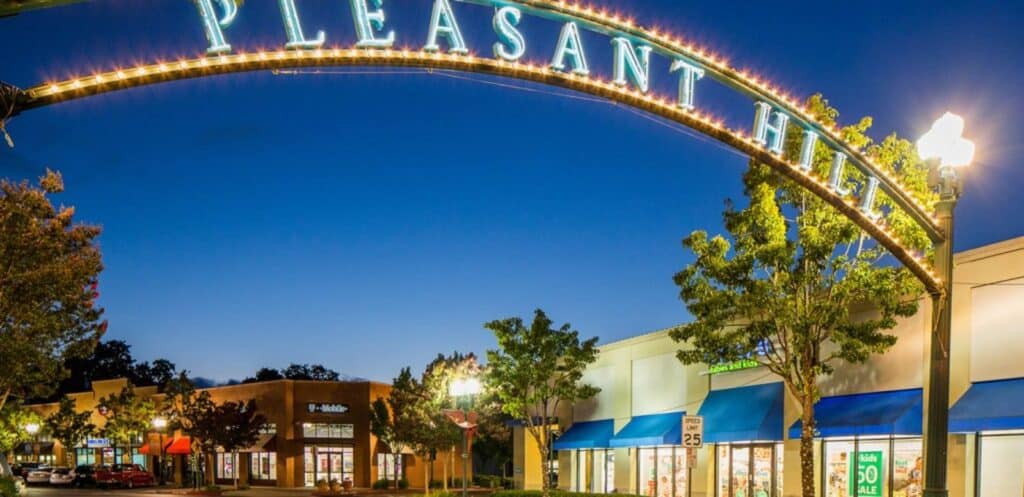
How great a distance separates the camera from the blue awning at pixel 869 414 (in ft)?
72.3

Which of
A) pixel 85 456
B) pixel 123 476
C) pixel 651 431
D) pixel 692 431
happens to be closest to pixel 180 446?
pixel 123 476

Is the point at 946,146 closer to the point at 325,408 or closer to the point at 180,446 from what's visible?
the point at 325,408

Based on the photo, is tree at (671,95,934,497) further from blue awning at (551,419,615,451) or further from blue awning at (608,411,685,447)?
blue awning at (551,419,615,451)

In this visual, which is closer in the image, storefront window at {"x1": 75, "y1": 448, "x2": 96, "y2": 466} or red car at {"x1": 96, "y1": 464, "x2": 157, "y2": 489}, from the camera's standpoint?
red car at {"x1": 96, "y1": 464, "x2": 157, "y2": 489}

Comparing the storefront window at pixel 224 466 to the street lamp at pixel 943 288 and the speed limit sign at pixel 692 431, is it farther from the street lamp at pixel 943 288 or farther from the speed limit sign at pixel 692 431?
the street lamp at pixel 943 288

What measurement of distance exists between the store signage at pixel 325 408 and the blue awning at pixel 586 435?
69.9ft

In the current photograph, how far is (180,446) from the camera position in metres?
60.7

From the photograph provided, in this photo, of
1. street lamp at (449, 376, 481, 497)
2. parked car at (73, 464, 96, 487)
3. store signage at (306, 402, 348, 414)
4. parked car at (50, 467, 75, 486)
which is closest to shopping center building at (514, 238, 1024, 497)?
street lamp at (449, 376, 481, 497)

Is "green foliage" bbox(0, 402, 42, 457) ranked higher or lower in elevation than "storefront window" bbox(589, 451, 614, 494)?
lower

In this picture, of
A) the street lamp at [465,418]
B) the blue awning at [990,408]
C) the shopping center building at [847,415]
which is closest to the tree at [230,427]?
the shopping center building at [847,415]

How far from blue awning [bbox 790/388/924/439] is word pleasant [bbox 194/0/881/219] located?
12.6m

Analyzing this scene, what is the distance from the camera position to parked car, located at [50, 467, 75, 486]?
57906 mm

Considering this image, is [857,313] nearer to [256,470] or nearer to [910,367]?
[910,367]

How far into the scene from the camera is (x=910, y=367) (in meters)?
22.9
